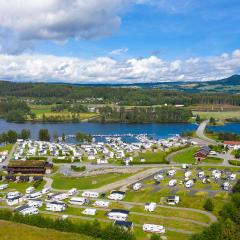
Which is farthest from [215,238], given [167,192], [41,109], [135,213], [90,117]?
[41,109]

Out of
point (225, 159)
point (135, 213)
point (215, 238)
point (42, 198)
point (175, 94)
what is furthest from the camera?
point (175, 94)

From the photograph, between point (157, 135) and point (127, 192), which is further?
point (157, 135)

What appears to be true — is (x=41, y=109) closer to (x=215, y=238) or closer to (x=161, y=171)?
(x=161, y=171)

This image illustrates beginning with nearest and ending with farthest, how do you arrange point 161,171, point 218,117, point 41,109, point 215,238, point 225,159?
point 215,238 → point 161,171 → point 225,159 → point 218,117 → point 41,109

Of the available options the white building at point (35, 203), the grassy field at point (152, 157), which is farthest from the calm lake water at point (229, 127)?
the white building at point (35, 203)

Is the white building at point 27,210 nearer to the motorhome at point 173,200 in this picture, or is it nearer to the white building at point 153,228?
the white building at point 153,228

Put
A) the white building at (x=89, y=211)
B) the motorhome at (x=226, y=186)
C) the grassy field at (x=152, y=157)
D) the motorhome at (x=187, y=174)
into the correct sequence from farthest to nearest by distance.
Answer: the grassy field at (x=152, y=157) → the motorhome at (x=187, y=174) → the motorhome at (x=226, y=186) → the white building at (x=89, y=211)

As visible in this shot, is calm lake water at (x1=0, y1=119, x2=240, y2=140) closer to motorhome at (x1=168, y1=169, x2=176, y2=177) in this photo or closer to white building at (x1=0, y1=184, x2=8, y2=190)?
motorhome at (x1=168, y1=169, x2=176, y2=177)

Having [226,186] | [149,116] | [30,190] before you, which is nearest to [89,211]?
[30,190]

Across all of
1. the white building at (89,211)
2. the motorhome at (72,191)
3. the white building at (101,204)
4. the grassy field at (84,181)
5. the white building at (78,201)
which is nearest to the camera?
the white building at (89,211)
